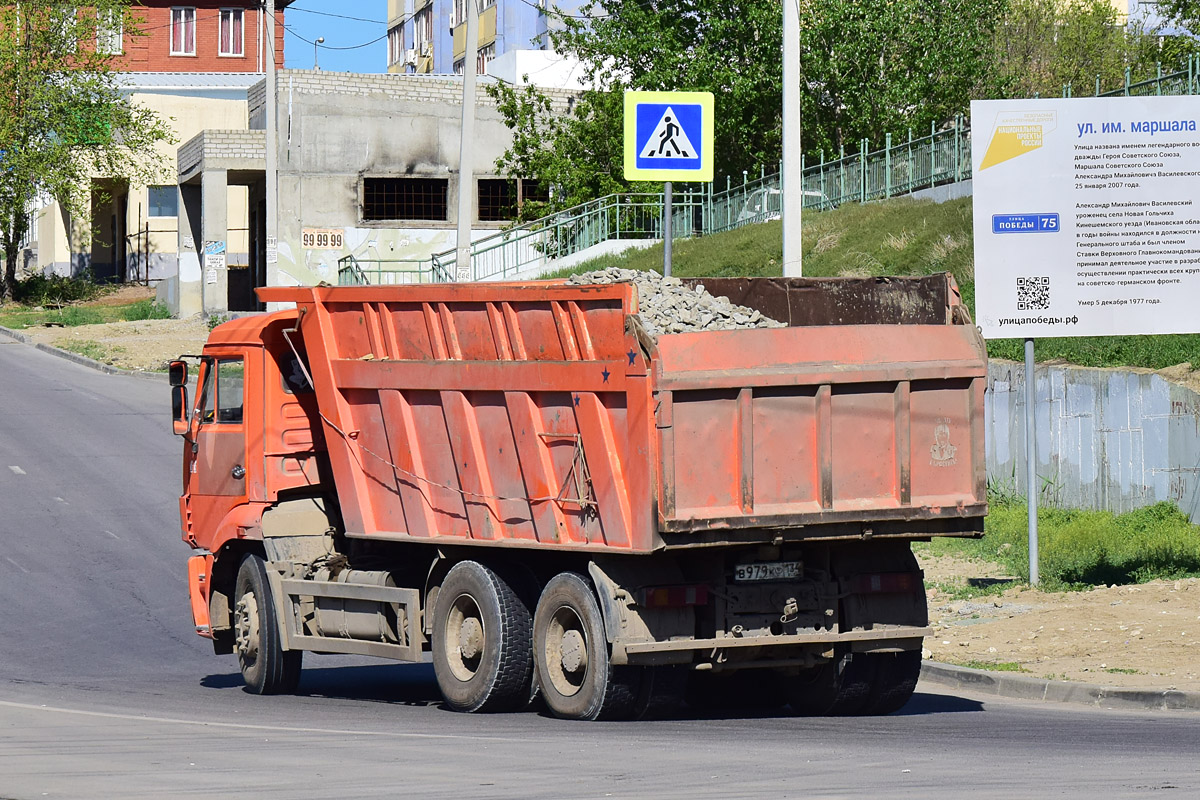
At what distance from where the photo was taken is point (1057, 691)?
36.6 ft

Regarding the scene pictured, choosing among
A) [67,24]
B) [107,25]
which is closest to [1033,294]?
[107,25]

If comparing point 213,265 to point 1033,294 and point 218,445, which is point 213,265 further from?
point 1033,294

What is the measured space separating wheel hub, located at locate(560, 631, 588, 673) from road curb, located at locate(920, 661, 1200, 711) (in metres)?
3.43

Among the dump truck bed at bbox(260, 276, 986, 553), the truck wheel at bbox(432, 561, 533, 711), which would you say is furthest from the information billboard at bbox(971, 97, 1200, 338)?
the truck wheel at bbox(432, 561, 533, 711)

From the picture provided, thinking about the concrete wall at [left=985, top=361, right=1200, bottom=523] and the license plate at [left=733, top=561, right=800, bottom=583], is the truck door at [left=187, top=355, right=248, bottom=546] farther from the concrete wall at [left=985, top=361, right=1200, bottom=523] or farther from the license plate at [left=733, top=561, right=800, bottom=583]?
the concrete wall at [left=985, top=361, right=1200, bottom=523]

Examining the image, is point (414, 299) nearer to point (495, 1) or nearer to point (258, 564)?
point (258, 564)

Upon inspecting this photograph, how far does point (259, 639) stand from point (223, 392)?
6.69ft

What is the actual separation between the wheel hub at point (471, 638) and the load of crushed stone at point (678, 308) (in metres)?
2.32

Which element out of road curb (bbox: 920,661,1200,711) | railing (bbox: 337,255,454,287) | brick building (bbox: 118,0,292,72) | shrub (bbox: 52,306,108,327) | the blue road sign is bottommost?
road curb (bbox: 920,661,1200,711)

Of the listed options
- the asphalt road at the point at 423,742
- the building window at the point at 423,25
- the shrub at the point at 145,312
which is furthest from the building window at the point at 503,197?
the building window at the point at 423,25

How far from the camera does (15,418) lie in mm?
27719

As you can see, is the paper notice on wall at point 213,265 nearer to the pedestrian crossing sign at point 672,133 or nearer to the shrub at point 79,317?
the shrub at point 79,317

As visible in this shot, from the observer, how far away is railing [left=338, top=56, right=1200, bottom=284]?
3531cm

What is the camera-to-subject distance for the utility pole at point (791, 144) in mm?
15594
